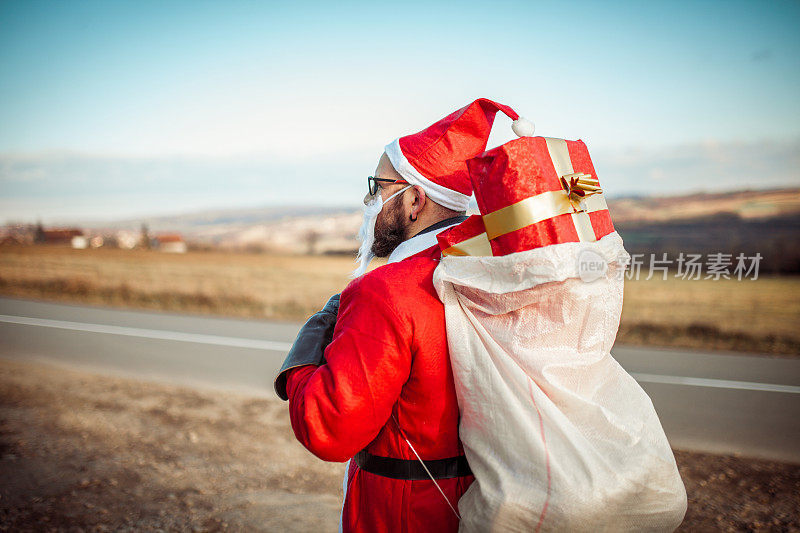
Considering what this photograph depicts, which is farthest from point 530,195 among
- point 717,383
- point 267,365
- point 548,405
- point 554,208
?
point 267,365

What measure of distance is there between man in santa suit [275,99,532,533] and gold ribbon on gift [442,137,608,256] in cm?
16

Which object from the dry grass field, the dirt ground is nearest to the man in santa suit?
the dirt ground

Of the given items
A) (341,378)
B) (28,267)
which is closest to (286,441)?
(341,378)

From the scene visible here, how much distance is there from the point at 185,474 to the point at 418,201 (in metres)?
3.49

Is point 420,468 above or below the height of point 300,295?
above

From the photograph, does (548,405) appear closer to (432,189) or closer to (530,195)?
(530,195)

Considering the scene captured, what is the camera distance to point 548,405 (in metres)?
1.47

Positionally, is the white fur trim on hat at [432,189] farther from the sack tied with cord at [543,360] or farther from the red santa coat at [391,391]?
the sack tied with cord at [543,360]

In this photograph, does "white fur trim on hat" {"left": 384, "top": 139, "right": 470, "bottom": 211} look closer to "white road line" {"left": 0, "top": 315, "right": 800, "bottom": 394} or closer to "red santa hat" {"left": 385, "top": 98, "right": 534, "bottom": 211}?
"red santa hat" {"left": 385, "top": 98, "right": 534, "bottom": 211}

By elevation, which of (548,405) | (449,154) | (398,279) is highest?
A: (449,154)

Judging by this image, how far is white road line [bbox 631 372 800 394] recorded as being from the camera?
674 cm

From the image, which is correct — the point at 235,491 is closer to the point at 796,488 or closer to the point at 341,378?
the point at 341,378

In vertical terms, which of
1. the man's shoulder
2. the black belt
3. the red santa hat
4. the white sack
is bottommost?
the black belt

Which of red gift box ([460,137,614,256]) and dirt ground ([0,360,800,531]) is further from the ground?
red gift box ([460,137,614,256])
